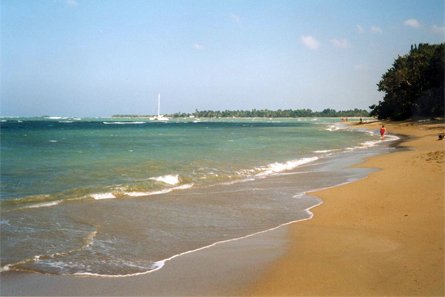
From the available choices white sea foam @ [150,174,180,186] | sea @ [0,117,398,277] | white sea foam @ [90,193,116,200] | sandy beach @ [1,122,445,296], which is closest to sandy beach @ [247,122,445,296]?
sandy beach @ [1,122,445,296]

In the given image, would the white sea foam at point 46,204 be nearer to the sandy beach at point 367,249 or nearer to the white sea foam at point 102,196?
the white sea foam at point 102,196

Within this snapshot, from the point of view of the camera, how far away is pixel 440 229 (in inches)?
272

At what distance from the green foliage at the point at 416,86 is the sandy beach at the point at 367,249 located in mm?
58703

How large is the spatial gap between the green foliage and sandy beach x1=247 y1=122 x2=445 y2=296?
193 ft

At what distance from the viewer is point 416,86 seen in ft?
230

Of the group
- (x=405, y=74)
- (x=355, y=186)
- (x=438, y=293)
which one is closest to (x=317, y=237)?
(x=438, y=293)

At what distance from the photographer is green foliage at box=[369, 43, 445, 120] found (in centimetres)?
6209

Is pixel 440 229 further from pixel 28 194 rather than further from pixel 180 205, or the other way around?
pixel 28 194

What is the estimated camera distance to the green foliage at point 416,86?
62.1m

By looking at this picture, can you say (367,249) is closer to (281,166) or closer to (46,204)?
(46,204)

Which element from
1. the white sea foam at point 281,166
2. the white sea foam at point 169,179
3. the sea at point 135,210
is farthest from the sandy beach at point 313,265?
the white sea foam at point 281,166

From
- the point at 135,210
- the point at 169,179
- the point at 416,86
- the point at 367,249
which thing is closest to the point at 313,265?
the point at 367,249

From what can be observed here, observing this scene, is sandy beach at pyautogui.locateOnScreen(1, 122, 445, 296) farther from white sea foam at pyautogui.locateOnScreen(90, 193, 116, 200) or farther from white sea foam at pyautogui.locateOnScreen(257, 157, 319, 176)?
white sea foam at pyautogui.locateOnScreen(257, 157, 319, 176)

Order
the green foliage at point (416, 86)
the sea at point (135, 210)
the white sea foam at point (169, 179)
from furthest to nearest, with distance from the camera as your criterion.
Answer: the green foliage at point (416, 86), the white sea foam at point (169, 179), the sea at point (135, 210)
